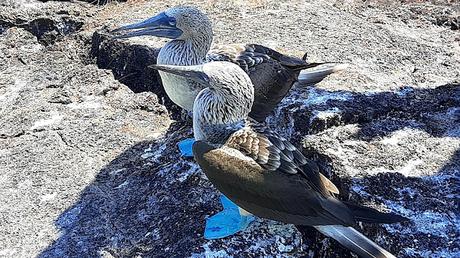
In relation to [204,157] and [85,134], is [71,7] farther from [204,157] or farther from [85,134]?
[204,157]

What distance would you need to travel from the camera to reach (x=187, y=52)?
4332 mm

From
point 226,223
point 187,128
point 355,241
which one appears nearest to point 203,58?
point 187,128

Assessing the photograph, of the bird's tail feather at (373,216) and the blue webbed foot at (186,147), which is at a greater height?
the bird's tail feather at (373,216)

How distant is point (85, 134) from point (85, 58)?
3.83ft

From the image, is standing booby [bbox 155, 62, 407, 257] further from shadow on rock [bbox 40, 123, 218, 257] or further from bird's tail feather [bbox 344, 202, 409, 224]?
shadow on rock [bbox 40, 123, 218, 257]

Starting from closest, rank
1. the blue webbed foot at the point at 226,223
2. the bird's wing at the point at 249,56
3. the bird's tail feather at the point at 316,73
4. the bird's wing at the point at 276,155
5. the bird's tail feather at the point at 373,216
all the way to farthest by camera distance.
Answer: the bird's tail feather at the point at 373,216
the bird's wing at the point at 276,155
the blue webbed foot at the point at 226,223
the bird's wing at the point at 249,56
the bird's tail feather at the point at 316,73

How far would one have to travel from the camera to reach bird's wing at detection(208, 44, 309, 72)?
4172 millimetres

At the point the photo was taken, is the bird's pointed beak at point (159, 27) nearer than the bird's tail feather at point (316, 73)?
Yes

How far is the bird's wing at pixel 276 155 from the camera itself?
10.7ft

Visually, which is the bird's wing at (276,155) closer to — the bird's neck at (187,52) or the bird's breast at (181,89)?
the bird's breast at (181,89)

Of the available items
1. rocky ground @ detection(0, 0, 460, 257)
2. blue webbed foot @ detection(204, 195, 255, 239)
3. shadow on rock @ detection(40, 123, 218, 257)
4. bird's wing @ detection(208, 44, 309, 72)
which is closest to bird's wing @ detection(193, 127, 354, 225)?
blue webbed foot @ detection(204, 195, 255, 239)

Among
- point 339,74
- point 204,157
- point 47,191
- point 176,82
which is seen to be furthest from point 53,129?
point 339,74

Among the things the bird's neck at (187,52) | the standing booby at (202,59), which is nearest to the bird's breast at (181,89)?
the standing booby at (202,59)

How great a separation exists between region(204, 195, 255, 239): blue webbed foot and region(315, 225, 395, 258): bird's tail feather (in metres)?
0.44
